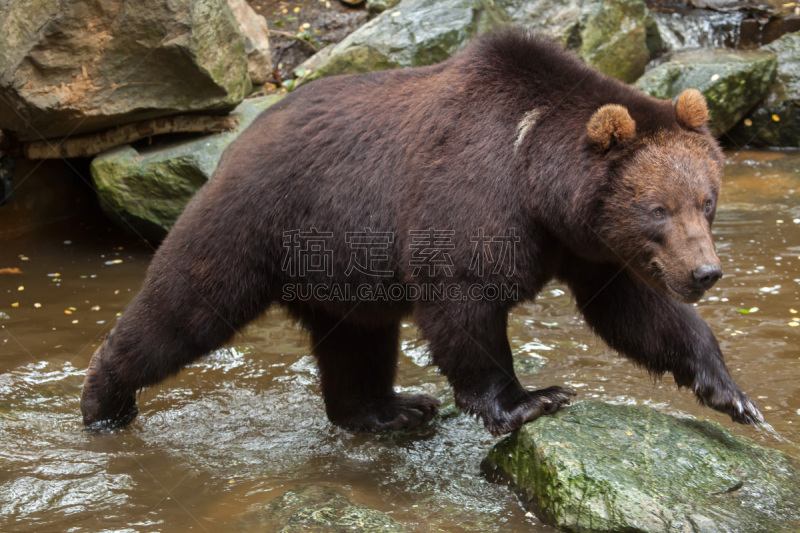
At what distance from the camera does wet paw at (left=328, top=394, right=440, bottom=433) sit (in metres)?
6.32

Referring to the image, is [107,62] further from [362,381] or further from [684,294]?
[684,294]

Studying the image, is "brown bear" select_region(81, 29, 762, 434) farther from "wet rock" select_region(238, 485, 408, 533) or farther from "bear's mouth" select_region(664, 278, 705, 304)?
"wet rock" select_region(238, 485, 408, 533)

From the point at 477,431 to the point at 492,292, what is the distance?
5.50ft

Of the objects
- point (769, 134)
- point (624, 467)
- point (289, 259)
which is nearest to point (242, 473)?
point (289, 259)

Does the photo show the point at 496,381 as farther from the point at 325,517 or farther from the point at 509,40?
the point at 509,40

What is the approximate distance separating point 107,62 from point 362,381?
5252 mm

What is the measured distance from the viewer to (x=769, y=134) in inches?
534

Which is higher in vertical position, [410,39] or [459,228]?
[410,39]

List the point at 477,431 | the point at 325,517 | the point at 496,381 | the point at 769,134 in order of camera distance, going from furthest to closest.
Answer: the point at 769,134 → the point at 477,431 → the point at 496,381 → the point at 325,517

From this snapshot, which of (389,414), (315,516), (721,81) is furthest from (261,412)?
(721,81)

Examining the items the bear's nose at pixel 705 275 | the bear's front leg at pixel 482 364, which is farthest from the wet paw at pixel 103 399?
the bear's nose at pixel 705 275

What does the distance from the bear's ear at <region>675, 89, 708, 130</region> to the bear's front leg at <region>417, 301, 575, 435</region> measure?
1.56 metres

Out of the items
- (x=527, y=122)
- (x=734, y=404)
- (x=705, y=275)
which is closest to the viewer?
(x=705, y=275)

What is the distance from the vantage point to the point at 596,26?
12516mm
